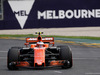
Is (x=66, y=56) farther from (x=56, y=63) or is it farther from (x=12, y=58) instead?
(x=12, y=58)

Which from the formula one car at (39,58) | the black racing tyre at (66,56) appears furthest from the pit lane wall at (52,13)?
the black racing tyre at (66,56)

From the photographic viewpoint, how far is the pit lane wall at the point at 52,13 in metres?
40.6

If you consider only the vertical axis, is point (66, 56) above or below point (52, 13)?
below

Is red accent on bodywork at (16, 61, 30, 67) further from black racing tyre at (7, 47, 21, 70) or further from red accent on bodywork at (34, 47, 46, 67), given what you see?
red accent on bodywork at (34, 47, 46, 67)

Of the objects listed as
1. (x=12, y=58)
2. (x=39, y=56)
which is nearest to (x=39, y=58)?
(x=39, y=56)

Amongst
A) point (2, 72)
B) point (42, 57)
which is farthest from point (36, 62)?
point (2, 72)

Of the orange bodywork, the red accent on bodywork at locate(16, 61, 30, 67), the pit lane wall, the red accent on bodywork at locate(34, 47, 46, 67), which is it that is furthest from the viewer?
the pit lane wall

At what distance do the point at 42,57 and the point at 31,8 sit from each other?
2742cm

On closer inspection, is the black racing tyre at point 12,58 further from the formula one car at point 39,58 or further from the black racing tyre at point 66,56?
the black racing tyre at point 66,56

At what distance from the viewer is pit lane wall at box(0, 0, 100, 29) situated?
40594 mm

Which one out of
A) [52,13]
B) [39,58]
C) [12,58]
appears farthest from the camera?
[52,13]

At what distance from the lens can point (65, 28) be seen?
40.8 meters

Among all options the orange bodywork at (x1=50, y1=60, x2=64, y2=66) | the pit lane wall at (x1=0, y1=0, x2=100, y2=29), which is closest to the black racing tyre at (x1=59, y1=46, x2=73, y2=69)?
the orange bodywork at (x1=50, y1=60, x2=64, y2=66)

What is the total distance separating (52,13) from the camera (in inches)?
1628
